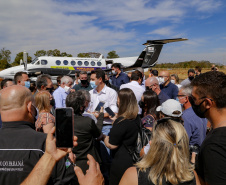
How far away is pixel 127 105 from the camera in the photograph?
9.33 feet

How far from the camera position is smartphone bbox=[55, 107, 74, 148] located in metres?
1.20

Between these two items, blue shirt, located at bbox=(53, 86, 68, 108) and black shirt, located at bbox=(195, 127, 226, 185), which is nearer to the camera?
black shirt, located at bbox=(195, 127, 226, 185)

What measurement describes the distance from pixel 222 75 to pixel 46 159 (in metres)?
1.51

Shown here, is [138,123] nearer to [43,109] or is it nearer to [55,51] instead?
[43,109]

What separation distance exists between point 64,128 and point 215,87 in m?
1.25

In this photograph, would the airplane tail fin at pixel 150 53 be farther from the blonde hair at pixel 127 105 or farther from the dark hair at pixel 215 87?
the dark hair at pixel 215 87

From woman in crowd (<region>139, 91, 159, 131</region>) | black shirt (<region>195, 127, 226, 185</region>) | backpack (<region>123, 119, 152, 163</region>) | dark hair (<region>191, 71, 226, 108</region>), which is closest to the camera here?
black shirt (<region>195, 127, 226, 185</region>)

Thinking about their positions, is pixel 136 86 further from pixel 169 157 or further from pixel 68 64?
pixel 68 64

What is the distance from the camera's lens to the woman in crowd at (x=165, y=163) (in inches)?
55.0

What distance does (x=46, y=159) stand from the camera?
3.89 feet

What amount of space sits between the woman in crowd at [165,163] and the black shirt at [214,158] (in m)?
0.11

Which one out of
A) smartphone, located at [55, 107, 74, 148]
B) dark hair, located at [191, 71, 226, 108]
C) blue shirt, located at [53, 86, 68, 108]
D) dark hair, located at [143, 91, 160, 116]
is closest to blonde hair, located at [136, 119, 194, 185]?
dark hair, located at [191, 71, 226, 108]

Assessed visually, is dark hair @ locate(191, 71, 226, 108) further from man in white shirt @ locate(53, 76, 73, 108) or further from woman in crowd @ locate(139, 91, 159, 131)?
man in white shirt @ locate(53, 76, 73, 108)

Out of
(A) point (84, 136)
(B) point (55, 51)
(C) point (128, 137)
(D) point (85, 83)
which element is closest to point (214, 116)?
(C) point (128, 137)
